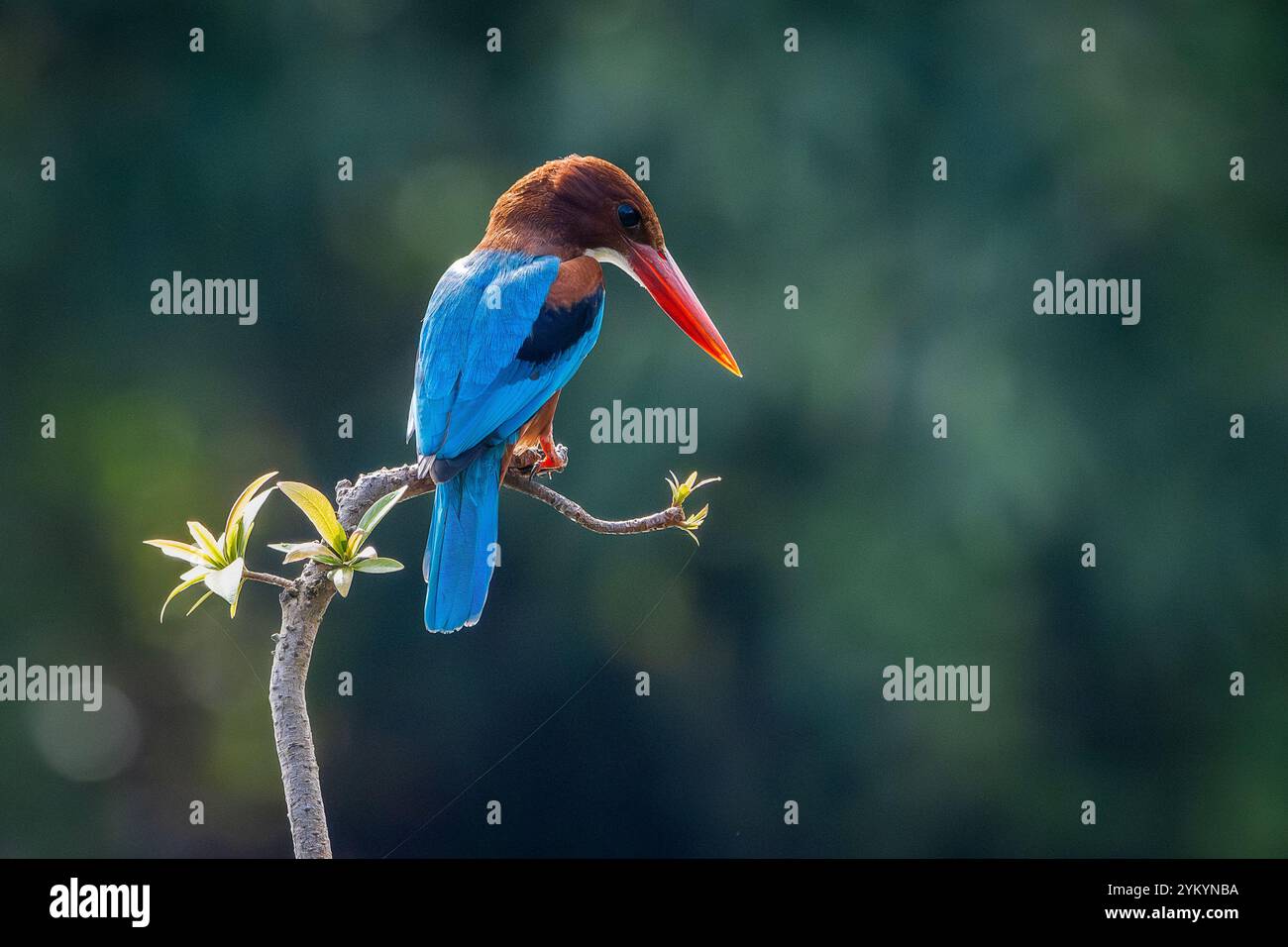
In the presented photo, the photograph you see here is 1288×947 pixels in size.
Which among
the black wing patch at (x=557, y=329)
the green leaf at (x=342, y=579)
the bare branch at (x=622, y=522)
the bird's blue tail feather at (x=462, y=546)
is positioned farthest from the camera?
the black wing patch at (x=557, y=329)

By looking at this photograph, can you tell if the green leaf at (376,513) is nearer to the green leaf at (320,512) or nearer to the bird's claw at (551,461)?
the green leaf at (320,512)

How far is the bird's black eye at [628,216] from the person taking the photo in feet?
5.10

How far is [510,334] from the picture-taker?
1483 millimetres

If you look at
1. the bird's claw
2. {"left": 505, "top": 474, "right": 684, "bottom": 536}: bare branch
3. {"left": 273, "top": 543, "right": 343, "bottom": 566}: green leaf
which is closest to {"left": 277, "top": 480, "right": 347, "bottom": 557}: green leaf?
{"left": 273, "top": 543, "right": 343, "bottom": 566}: green leaf

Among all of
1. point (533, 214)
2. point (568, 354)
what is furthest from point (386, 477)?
point (533, 214)

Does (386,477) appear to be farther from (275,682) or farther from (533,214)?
(533,214)

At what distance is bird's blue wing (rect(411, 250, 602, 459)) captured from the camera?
1.38 m

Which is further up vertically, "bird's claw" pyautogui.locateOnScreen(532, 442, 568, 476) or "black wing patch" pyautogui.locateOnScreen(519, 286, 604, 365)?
"black wing patch" pyautogui.locateOnScreen(519, 286, 604, 365)

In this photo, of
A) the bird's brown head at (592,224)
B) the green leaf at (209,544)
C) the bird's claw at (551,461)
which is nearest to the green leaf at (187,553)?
the green leaf at (209,544)

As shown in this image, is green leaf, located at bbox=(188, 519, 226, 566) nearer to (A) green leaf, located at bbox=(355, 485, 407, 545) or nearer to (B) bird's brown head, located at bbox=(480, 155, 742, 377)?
(A) green leaf, located at bbox=(355, 485, 407, 545)

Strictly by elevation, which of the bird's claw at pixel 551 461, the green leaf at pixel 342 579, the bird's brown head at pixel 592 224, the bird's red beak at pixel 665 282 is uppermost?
the bird's brown head at pixel 592 224

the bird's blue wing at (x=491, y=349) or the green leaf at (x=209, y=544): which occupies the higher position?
the bird's blue wing at (x=491, y=349)

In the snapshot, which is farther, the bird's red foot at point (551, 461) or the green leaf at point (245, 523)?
the bird's red foot at point (551, 461)

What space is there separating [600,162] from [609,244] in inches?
4.0
